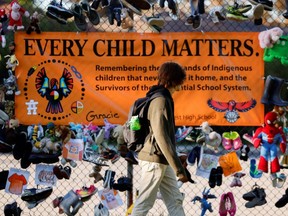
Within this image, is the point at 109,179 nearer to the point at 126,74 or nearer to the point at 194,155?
the point at 194,155

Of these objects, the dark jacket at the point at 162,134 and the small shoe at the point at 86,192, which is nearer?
the dark jacket at the point at 162,134

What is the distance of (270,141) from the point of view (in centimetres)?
634

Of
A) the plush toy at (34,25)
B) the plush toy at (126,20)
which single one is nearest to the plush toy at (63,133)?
the plush toy at (34,25)

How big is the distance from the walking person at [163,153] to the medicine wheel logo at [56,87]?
4.69ft

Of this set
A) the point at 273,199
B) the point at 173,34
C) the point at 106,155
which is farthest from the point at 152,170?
the point at 273,199

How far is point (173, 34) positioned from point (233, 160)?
4.24 ft

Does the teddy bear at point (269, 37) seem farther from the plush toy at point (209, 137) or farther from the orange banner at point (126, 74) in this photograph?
the plush toy at point (209, 137)

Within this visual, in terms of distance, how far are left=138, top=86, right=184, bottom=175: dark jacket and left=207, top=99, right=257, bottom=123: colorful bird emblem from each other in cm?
138

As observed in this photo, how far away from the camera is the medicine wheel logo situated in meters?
6.42

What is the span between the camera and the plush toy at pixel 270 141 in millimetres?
6328

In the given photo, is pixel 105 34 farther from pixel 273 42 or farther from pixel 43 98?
pixel 273 42

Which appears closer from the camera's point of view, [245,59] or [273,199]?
[245,59]

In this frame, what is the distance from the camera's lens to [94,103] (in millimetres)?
6426

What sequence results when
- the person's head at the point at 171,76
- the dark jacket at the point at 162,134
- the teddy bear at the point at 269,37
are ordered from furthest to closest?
the teddy bear at the point at 269,37 → the person's head at the point at 171,76 → the dark jacket at the point at 162,134
